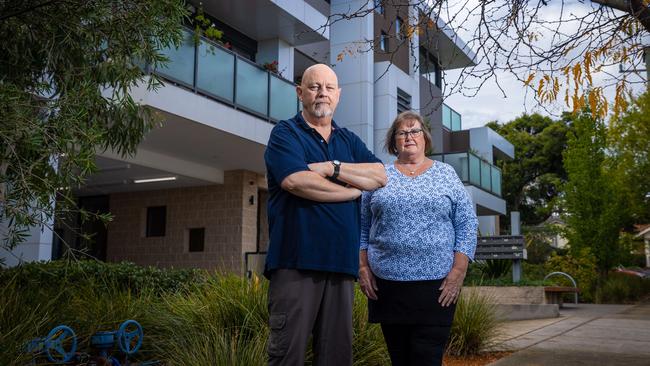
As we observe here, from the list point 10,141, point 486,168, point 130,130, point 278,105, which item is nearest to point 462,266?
point 10,141

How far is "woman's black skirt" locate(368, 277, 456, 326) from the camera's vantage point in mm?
3268

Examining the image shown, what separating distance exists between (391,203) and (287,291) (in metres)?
0.94

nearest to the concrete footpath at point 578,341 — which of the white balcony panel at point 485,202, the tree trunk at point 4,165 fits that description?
the tree trunk at point 4,165

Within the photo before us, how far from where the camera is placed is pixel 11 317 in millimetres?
4520

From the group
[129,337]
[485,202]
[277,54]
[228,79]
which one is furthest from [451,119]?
[129,337]

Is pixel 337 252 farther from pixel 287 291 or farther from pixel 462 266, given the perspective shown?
pixel 462 266

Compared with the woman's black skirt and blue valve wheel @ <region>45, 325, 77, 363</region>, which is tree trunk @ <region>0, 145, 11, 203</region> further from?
the woman's black skirt

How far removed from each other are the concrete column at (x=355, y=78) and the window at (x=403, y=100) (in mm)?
1971

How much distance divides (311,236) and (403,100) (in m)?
16.0

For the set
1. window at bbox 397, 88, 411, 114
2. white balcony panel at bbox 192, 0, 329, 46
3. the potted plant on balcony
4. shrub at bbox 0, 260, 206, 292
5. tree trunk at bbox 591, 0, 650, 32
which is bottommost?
shrub at bbox 0, 260, 206, 292

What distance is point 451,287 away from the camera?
10.8ft

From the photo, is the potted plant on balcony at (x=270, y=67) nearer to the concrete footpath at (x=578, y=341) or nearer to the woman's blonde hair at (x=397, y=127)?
the concrete footpath at (x=578, y=341)

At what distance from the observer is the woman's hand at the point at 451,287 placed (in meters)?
3.28

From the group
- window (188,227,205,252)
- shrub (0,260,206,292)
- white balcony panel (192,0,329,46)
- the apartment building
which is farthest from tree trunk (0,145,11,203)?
window (188,227,205,252)
